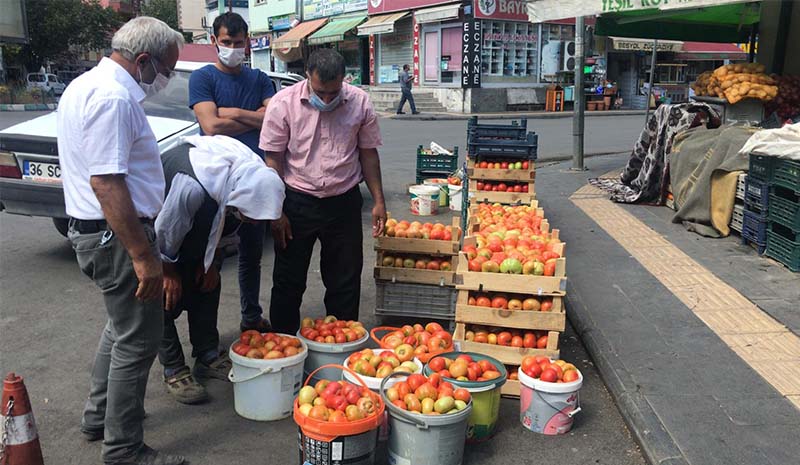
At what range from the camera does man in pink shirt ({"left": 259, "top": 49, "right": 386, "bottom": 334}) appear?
431cm

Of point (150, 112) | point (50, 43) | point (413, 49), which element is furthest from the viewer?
point (50, 43)

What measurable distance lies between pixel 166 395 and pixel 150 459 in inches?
37.0

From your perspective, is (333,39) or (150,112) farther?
(333,39)

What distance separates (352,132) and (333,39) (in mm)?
32043

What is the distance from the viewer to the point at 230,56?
15.5 ft

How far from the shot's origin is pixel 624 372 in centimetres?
430

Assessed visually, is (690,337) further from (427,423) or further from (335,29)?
(335,29)

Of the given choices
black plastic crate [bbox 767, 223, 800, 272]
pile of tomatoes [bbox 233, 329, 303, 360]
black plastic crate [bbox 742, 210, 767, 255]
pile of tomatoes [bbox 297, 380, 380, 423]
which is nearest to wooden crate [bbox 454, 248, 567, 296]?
pile of tomatoes [bbox 233, 329, 303, 360]

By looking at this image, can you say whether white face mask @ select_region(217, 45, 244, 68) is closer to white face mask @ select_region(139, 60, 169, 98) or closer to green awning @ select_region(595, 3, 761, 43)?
white face mask @ select_region(139, 60, 169, 98)

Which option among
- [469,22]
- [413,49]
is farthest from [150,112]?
[413,49]

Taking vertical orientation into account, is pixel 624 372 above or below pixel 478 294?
below

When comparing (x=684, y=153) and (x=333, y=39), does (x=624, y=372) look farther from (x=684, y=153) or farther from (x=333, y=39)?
(x=333, y=39)

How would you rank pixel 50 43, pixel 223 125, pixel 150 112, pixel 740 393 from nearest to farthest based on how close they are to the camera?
pixel 740 393 < pixel 223 125 < pixel 150 112 < pixel 50 43

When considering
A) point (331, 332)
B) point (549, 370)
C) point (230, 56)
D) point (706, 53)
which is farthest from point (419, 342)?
point (706, 53)
